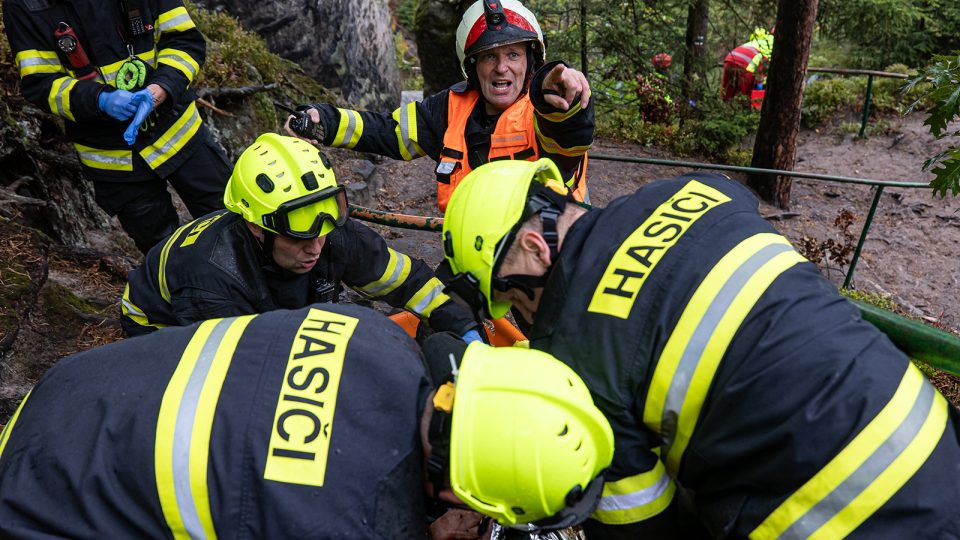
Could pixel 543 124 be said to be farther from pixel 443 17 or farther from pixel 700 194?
pixel 443 17

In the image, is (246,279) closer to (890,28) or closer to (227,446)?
(227,446)

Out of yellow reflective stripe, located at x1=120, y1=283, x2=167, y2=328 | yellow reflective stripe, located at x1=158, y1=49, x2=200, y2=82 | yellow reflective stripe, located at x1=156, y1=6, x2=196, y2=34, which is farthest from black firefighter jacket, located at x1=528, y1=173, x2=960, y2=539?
A: yellow reflective stripe, located at x1=156, y1=6, x2=196, y2=34

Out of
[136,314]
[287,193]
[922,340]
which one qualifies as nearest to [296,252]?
[287,193]

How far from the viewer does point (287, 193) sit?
2646 mm

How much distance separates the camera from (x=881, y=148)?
8914mm

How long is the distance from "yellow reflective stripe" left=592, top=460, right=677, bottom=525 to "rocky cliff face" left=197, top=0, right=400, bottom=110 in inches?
233

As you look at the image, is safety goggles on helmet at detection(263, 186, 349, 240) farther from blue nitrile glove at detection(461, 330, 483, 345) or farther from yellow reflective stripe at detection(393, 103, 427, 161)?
yellow reflective stripe at detection(393, 103, 427, 161)

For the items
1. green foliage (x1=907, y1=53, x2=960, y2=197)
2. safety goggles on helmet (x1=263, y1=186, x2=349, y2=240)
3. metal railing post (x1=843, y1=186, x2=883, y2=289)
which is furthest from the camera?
metal railing post (x1=843, y1=186, x2=883, y2=289)

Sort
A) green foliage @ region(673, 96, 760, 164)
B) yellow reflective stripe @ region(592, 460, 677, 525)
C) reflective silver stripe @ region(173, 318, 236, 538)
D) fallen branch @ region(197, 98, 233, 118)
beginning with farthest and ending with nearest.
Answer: green foliage @ region(673, 96, 760, 164) → fallen branch @ region(197, 98, 233, 118) → yellow reflective stripe @ region(592, 460, 677, 525) → reflective silver stripe @ region(173, 318, 236, 538)

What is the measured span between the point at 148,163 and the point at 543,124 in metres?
2.10

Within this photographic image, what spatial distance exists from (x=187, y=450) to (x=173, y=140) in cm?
253

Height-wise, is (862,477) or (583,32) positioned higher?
(583,32)

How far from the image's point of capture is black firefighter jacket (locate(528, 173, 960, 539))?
1.52 meters

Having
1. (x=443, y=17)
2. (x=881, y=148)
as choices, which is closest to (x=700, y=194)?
(x=443, y=17)
